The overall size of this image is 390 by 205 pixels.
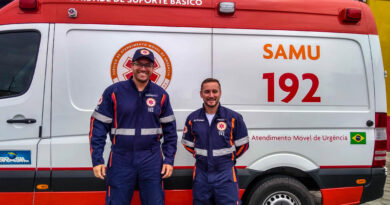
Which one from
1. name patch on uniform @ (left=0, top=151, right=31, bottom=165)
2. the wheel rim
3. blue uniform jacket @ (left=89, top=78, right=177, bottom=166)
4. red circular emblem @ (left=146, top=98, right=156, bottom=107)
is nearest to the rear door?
name patch on uniform @ (left=0, top=151, right=31, bottom=165)

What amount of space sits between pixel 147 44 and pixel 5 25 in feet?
4.25

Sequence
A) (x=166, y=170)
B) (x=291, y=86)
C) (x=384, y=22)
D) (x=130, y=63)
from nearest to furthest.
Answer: (x=166, y=170) → (x=130, y=63) → (x=291, y=86) → (x=384, y=22)

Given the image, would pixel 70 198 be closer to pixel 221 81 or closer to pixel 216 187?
pixel 216 187

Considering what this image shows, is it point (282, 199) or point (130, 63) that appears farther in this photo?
point (282, 199)

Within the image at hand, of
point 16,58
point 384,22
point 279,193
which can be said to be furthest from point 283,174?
point 384,22

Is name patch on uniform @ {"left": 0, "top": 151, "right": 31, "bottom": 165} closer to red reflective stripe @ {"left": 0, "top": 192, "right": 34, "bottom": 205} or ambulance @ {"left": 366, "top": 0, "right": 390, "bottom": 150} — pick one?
red reflective stripe @ {"left": 0, "top": 192, "right": 34, "bottom": 205}

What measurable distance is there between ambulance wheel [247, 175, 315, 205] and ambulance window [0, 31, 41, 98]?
7.80 feet

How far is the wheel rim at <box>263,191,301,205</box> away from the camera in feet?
9.05

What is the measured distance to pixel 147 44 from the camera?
8.70 ft

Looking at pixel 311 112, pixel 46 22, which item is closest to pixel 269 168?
pixel 311 112

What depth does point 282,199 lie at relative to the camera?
109 inches

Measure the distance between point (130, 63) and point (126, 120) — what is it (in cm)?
70

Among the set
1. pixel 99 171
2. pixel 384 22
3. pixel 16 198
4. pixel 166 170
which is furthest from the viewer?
pixel 384 22

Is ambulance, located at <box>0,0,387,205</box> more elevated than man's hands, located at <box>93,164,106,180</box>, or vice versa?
ambulance, located at <box>0,0,387,205</box>
